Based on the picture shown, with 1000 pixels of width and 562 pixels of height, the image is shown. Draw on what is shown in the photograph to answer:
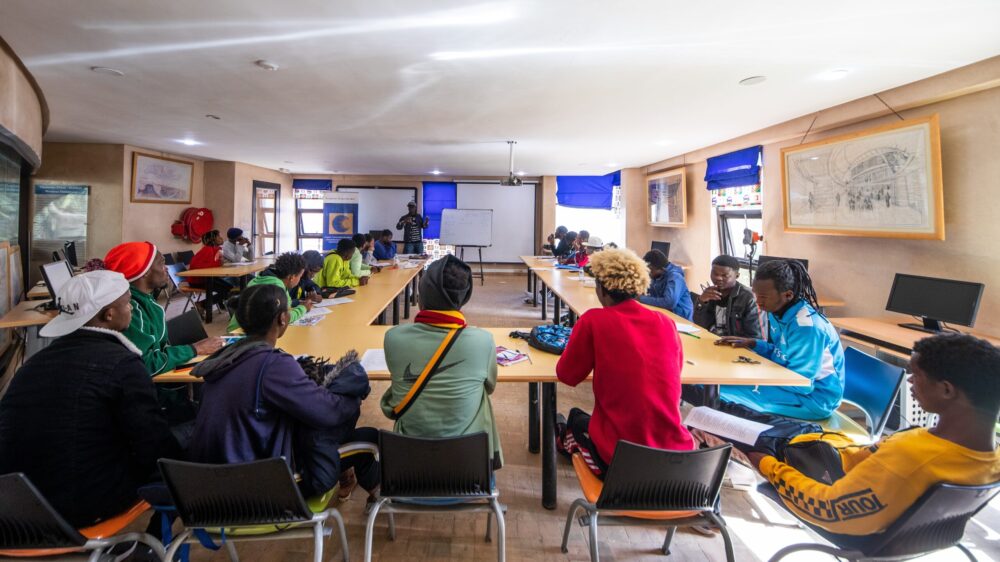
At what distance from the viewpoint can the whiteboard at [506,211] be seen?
429 inches

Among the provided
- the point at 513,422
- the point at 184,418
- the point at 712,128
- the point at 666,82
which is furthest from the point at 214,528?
the point at 712,128

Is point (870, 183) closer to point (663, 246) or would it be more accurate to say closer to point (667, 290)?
point (667, 290)

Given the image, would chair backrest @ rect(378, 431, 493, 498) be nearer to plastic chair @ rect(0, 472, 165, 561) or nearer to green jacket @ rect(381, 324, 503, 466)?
green jacket @ rect(381, 324, 503, 466)

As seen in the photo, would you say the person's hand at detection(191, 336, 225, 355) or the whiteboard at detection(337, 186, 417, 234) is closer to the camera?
the person's hand at detection(191, 336, 225, 355)

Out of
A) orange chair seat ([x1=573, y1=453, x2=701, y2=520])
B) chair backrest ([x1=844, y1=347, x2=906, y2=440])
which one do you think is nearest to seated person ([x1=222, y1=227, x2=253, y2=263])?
orange chair seat ([x1=573, y1=453, x2=701, y2=520])

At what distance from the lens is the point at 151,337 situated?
6.51 ft

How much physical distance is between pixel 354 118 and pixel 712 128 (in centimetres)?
413

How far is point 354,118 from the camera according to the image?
16.0 feet

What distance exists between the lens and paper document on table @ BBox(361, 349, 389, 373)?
6.86 ft

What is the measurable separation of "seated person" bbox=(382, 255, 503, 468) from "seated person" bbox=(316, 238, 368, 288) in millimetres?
3197

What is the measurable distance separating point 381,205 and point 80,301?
9788mm

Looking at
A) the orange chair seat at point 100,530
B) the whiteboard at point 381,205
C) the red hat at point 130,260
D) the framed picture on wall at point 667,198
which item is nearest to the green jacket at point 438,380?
the orange chair seat at point 100,530

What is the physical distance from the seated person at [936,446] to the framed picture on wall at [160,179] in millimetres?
9413

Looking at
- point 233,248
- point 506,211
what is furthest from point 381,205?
point 233,248
